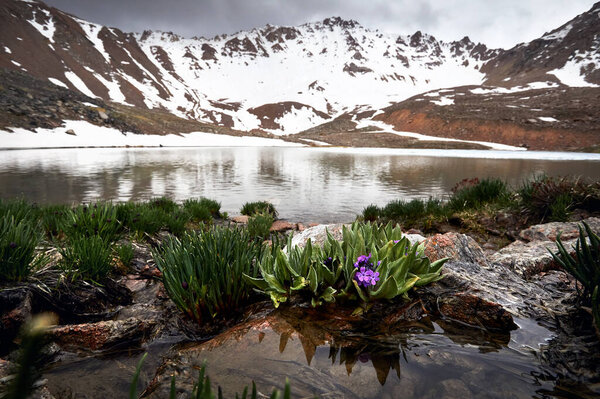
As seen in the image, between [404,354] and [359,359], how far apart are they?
10.4 inches

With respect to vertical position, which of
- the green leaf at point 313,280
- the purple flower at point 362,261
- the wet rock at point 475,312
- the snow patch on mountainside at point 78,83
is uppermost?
the snow patch on mountainside at point 78,83

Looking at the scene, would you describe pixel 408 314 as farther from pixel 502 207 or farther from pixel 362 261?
pixel 502 207

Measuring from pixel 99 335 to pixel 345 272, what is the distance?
176 centimetres

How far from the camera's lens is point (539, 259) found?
3.74 m

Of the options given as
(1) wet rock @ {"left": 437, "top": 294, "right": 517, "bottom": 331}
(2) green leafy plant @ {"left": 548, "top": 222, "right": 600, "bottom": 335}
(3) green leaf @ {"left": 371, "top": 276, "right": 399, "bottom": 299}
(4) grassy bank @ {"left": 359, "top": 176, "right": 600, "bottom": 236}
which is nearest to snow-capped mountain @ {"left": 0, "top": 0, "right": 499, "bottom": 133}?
(4) grassy bank @ {"left": 359, "top": 176, "right": 600, "bottom": 236}

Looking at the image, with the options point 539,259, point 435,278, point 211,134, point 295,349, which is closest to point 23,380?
point 295,349

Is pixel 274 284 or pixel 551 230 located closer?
pixel 274 284

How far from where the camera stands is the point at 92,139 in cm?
5084

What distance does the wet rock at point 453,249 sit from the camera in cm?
317

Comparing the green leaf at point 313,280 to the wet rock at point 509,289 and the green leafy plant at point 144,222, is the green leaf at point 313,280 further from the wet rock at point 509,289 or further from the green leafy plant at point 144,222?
the green leafy plant at point 144,222

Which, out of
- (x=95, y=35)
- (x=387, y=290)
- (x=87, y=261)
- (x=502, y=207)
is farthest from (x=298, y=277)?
(x=95, y=35)

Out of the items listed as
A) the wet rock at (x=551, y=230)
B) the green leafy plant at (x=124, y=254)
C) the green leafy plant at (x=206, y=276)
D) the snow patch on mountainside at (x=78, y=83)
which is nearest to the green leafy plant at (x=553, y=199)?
the wet rock at (x=551, y=230)

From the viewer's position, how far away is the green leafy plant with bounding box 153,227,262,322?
2.43 m

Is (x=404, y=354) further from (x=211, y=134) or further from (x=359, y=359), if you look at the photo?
(x=211, y=134)
